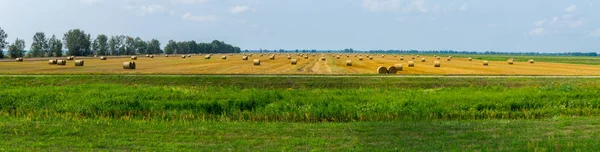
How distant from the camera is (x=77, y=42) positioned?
496ft

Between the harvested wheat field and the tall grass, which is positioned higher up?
the harvested wheat field

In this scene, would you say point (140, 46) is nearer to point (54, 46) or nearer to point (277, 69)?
point (54, 46)

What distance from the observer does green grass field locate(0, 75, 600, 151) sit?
13.9m

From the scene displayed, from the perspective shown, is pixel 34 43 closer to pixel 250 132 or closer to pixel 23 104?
pixel 23 104

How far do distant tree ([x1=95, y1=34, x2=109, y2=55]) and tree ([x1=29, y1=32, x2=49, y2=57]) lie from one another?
854 inches

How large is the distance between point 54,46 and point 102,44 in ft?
79.3

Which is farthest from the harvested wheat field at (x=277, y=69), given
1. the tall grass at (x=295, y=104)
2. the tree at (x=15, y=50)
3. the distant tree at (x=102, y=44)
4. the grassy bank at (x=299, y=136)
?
the distant tree at (x=102, y=44)

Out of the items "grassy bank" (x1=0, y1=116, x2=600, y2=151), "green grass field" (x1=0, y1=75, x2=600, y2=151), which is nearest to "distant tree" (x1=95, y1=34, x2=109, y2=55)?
"green grass field" (x1=0, y1=75, x2=600, y2=151)

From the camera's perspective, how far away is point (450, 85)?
34.2 meters

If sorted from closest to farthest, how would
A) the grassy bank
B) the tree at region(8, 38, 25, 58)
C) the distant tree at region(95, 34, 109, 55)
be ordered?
the grassy bank
the tree at region(8, 38, 25, 58)
the distant tree at region(95, 34, 109, 55)

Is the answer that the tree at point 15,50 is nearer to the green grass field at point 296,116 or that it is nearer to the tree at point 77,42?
the tree at point 77,42

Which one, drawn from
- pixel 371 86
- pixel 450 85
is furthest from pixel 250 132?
pixel 450 85

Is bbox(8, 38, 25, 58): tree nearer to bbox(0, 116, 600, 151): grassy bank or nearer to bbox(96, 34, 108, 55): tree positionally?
bbox(96, 34, 108, 55): tree

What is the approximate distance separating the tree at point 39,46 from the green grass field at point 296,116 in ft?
358
